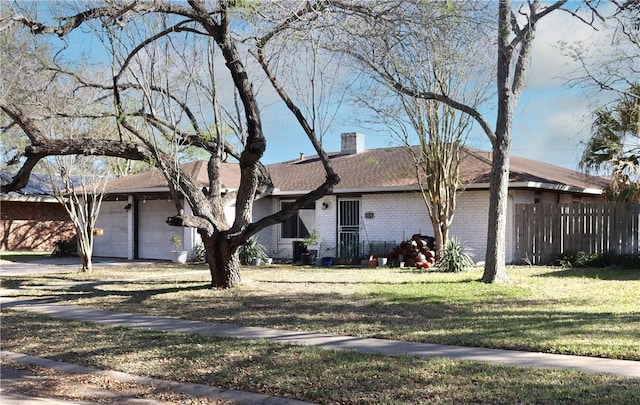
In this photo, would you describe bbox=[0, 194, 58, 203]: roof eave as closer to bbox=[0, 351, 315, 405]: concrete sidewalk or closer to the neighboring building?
the neighboring building

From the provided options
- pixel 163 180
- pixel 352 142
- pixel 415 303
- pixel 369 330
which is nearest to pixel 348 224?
pixel 352 142

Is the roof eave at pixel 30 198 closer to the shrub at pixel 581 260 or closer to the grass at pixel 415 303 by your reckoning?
the grass at pixel 415 303

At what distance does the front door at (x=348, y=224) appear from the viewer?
77.2 feet

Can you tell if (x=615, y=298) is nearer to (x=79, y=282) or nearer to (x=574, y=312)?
(x=574, y=312)

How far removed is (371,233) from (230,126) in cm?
970

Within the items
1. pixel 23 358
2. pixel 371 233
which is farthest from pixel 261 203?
pixel 23 358

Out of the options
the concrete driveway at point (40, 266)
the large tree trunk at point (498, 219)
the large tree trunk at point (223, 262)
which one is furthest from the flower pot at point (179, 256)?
the large tree trunk at point (498, 219)

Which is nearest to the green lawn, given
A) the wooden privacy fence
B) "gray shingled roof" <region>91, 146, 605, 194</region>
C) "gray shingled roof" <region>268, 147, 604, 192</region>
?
the wooden privacy fence

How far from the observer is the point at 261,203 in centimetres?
2619

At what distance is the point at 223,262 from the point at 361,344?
21.1 feet

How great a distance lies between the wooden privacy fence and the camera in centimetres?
1930

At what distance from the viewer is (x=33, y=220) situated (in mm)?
34594

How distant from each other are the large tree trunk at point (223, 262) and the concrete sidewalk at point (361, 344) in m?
3.09

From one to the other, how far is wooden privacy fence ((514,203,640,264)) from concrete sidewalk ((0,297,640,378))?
13131mm
